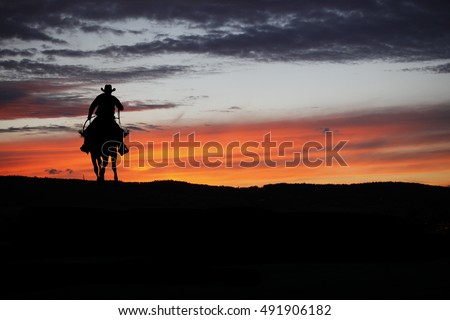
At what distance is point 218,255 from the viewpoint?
36.3 ft

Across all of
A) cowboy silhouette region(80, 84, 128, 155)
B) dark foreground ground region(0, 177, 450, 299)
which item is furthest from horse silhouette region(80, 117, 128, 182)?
dark foreground ground region(0, 177, 450, 299)

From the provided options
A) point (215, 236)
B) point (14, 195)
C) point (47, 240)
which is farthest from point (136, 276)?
point (14, 195)

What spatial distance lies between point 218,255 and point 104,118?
43.4ft

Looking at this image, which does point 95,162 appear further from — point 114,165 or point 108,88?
point 108,88

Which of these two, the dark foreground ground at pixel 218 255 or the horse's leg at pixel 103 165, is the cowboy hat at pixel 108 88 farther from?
the dark foreground ground at pixel 218 255

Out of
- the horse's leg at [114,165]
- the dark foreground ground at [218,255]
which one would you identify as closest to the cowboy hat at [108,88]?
the horse's leg at [114,165]

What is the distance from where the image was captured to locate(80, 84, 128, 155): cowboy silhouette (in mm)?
23359

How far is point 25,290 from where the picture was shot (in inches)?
363

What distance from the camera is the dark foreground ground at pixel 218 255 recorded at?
932 centimetres

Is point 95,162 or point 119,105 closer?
point 119,105

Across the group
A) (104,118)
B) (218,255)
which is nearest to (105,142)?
(104,118)

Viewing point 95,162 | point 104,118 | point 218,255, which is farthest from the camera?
point 95,162
